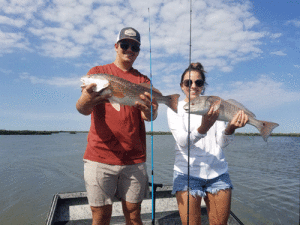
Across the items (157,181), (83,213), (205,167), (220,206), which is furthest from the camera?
(157,181)

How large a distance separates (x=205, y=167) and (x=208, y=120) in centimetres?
68

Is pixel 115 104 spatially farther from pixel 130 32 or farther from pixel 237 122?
pixel 237 122

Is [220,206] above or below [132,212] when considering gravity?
above

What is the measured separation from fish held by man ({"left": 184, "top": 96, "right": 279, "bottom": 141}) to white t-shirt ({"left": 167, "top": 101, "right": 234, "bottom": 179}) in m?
0.22

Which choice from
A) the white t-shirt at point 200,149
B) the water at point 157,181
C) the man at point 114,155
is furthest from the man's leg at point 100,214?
the water at point 157,181

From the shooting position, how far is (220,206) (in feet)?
9.68

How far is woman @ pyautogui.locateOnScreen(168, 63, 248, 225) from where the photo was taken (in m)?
2.98

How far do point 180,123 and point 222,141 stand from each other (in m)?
0.69

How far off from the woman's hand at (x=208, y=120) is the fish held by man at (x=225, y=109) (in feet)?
0.26

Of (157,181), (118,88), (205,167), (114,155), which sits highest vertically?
(118,88)

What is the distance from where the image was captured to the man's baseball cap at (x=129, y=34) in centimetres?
335

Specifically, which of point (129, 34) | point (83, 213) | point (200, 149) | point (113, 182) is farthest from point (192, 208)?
point (83, 213)

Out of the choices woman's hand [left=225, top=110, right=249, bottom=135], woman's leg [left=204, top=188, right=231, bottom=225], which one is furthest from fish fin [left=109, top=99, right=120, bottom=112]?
woman's leg [left=204, top=188, right=231, bottom=225]

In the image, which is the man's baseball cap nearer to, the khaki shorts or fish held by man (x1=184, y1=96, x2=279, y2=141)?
fish held by man (x1=184, y1=96, x2=279, y2=141)
